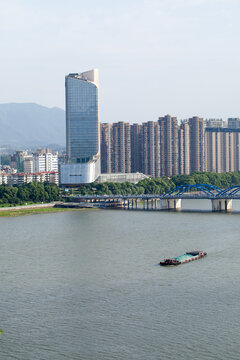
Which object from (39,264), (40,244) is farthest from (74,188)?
(39,264)

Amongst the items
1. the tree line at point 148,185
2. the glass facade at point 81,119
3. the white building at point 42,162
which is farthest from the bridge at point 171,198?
the white building at point 42,162

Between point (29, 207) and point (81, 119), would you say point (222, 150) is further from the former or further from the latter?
point (29, 207)

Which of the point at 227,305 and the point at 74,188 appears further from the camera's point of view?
the point at 74,188

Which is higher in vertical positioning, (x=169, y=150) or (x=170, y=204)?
(x=169, y=150)

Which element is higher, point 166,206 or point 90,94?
point 90,94

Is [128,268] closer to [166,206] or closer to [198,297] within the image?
[198,297]

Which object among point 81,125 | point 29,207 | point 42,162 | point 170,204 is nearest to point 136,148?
point 81,125
